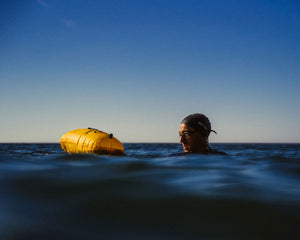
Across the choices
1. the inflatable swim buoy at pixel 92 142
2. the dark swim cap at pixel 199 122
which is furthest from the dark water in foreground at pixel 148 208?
the inflatable swim buoy at pixel 92 142

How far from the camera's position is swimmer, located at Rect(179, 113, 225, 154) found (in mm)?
7121

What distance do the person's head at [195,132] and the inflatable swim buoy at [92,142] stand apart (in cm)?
263

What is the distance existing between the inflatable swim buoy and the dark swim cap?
283 centimetres

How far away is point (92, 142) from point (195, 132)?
11.7 feet

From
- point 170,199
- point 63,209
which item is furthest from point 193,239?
point 63,209

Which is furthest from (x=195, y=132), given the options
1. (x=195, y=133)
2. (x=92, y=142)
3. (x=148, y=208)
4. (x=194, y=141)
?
(x=148, y=208)

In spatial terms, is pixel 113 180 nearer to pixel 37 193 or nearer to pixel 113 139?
pixel 37 193

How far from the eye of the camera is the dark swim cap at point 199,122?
7.11m

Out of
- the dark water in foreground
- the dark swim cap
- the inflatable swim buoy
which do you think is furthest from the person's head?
the dark water in foreground

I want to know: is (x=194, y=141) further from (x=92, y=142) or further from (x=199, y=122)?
(x=92, y=142)

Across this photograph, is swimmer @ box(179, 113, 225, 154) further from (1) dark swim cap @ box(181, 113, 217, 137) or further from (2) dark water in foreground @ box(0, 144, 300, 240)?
(2) dark water in foreground @ box(0, 144, 300, 240)

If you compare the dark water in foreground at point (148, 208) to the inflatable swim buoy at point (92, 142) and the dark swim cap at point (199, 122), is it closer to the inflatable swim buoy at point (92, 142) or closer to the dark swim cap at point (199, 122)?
the dark swim cap at point (199, 122)

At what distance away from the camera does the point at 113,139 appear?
877 centimetres

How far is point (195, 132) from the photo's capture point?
282 inches
